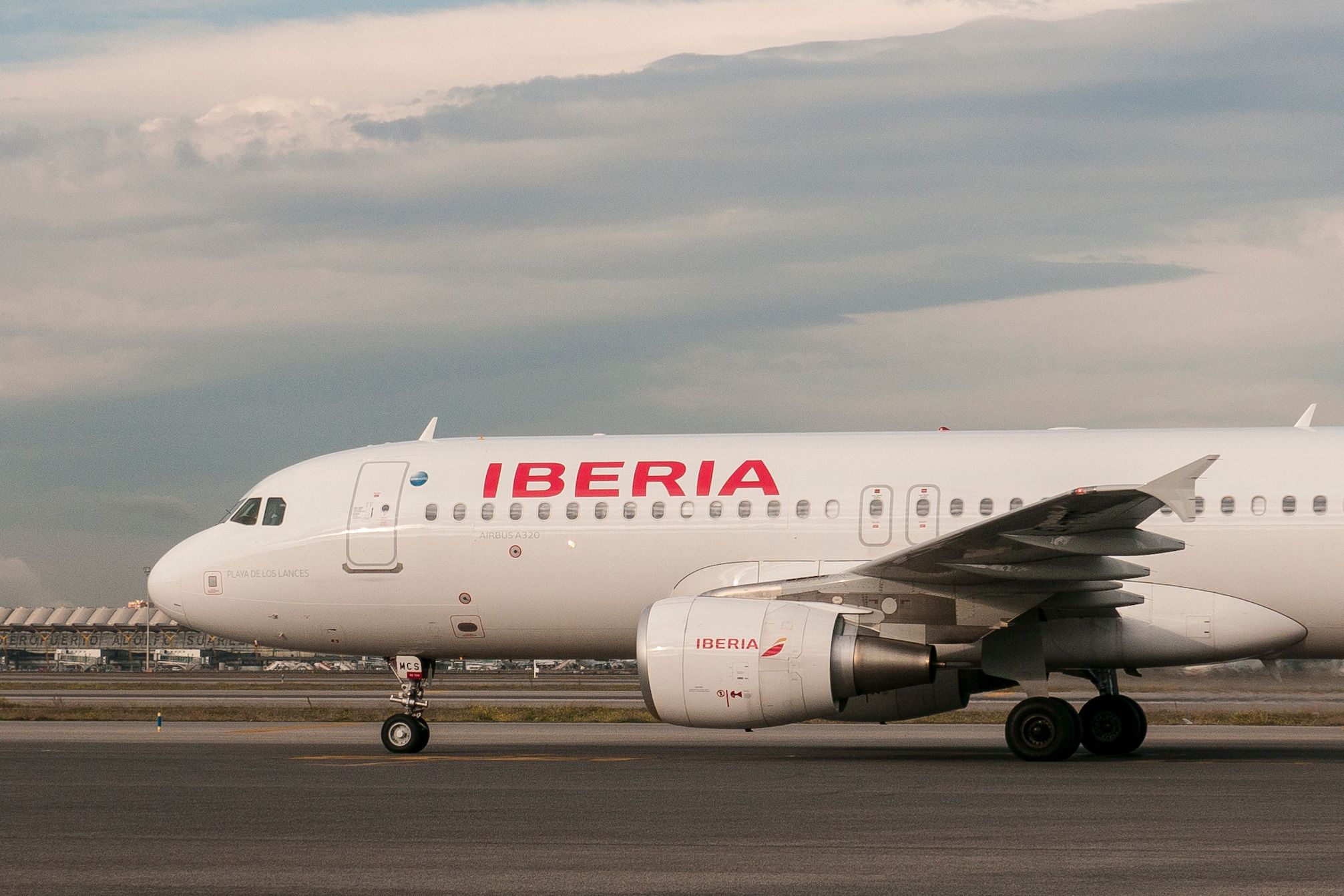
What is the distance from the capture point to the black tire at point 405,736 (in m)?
19.5

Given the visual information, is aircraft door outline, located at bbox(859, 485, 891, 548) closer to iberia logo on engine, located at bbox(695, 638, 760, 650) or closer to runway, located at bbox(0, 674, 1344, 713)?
iberia logo on engine, located at bbox(695, 638, 760, 650)

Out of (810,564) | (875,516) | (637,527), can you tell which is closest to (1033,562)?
(875,516)

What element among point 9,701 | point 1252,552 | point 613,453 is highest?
point 613,453

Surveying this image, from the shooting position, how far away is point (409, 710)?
2003 cm

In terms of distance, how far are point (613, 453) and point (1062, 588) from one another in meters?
6.05

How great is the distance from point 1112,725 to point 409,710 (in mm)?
8830

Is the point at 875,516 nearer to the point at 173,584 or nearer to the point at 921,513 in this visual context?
the point at 921,513

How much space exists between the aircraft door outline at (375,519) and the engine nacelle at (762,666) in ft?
15.6

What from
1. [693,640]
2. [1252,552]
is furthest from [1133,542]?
[693,640]

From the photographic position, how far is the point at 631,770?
16.8 m

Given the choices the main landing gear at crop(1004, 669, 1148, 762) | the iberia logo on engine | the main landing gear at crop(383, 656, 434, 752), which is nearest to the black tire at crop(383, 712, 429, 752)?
the main landing gear at crop(383, 656, 434, 752)

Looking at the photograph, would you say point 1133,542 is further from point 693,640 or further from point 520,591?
point 520,591

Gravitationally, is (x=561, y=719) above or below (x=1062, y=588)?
below

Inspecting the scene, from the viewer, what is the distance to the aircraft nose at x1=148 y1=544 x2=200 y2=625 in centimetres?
2105
